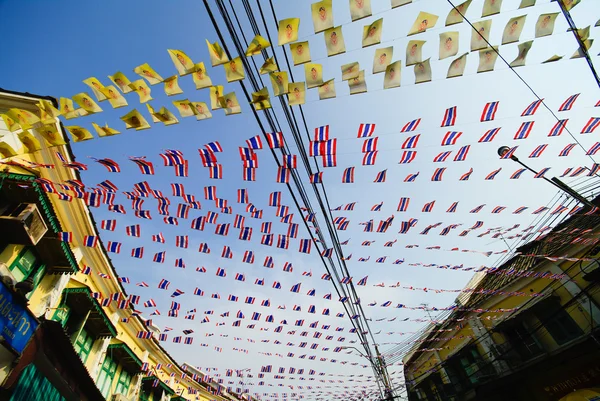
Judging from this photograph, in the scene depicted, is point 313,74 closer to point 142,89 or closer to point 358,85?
point 358,85

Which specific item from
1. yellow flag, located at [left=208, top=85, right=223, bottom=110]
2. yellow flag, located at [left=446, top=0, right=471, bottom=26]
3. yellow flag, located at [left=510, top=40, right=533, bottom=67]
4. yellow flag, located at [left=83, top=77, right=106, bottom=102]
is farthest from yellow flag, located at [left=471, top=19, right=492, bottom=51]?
yellow flag, located at [left=83, top=77, right=106, bottom=102]

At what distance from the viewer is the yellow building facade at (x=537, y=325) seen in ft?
34.4

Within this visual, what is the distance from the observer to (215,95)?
4816mm

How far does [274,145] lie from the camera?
5625mm

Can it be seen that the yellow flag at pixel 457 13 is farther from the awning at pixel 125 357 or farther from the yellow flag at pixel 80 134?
the awning at pixel 125 357

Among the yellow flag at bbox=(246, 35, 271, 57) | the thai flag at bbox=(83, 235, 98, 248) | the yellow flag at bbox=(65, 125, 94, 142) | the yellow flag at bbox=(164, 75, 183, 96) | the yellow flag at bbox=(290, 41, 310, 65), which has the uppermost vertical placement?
the thai flag at bbox=(83, 235, 98, 248)


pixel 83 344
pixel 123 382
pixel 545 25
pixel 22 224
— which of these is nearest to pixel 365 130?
pixel 545 25

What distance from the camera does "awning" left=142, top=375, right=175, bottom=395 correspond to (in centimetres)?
1294

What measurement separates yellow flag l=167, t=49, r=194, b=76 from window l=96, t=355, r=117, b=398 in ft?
37.4

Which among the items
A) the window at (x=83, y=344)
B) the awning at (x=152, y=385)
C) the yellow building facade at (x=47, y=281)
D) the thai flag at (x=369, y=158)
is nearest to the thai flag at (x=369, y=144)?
the thai flag at (x=369, y=158)

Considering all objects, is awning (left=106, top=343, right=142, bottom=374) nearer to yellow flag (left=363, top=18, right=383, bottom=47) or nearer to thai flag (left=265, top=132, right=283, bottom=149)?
thai flag (left=265, top=132, right=283, bottom=149)

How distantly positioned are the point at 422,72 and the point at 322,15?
2.13 metres

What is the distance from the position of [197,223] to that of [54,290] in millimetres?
4404

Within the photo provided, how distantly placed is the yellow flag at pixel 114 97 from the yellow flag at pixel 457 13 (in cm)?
570
